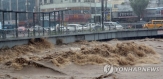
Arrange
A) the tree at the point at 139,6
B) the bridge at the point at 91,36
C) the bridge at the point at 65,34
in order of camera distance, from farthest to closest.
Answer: the tree at the point at 139,6 → the bridge at the point at 91,36 → the bridge at the point at 65,34

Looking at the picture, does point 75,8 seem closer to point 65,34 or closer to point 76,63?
point 65,34

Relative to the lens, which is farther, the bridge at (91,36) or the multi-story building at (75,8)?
the multi-story building at (75,8)

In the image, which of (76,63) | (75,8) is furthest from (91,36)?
(75,8)

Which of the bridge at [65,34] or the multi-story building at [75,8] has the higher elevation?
the multi-story building at [75,8]

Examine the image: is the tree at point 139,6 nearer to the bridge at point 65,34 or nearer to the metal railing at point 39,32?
the bridge at point 65,34

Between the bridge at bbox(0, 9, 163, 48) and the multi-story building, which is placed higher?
the multi-story building

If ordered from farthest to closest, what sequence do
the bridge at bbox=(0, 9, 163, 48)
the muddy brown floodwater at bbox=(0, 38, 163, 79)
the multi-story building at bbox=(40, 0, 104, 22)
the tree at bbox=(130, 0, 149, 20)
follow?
the tree at bbox=(130, 0, 149, 20) → the multi-story building at bbox=(40, 0, 104, 22) → the bridge at bbox=(0, 9, 163, 48) → the muddy brown floodwater at bbox=(0, 38, 163, 79)

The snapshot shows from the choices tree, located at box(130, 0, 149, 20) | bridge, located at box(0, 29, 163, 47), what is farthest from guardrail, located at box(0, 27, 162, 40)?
tree, located at box(130, 0, 149, 20)

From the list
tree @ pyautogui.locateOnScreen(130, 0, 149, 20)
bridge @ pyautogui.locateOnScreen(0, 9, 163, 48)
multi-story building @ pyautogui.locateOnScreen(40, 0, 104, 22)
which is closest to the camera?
bridge @ pyautogui.locateOnScreen(0, 9, 163, 48)

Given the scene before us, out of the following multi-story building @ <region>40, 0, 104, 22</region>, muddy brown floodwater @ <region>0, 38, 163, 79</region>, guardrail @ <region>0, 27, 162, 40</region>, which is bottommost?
muddy brown floodwater @ <region>0, 38, 163, 79</region>

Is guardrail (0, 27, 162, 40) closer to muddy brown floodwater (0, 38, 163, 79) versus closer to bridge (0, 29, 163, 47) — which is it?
bridge (0, 29, 163, 47)

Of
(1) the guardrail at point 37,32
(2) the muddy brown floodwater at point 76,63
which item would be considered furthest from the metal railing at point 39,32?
(2) the muddy brown floodwater at point 76,63

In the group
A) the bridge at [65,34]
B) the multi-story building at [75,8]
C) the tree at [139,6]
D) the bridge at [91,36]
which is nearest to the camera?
the bridge at [65,34]

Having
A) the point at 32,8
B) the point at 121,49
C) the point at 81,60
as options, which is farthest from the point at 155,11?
the point at 81,60
